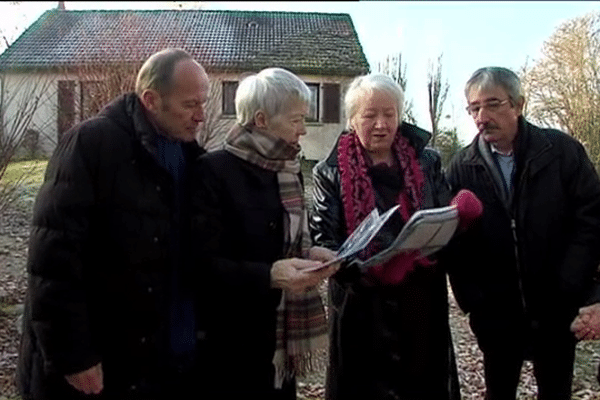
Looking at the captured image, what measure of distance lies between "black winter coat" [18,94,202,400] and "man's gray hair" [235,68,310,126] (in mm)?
362

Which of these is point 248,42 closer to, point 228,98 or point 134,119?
point 228,98

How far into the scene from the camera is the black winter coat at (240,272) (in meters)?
2.39

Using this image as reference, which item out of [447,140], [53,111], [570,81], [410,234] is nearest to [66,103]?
[53,111]

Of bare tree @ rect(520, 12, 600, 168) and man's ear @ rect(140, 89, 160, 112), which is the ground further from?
bare tree @ rect(520, 12, 600, 168)

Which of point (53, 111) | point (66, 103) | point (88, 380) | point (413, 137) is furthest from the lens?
point (66, 103)

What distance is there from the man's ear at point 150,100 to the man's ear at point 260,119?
0.35 metres

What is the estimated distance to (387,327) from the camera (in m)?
2.78

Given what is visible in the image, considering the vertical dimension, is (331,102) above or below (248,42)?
below

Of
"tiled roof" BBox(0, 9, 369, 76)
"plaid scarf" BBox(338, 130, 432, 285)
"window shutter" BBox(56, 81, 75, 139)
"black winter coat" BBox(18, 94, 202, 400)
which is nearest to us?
"black winter coat" BBox(18, 94, 202, 400)

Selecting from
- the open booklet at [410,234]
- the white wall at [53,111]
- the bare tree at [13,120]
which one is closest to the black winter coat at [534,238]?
the open booklet at [410,234]

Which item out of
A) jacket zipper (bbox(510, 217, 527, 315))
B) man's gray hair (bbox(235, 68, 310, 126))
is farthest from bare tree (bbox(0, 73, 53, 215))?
jacket zipper (bbox(510, 217, 527, 315))

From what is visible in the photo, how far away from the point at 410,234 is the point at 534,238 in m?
0.84

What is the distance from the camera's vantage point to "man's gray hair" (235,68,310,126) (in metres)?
2.45

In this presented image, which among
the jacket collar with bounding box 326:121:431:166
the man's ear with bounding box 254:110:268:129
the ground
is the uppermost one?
the man's ear with bounding box 254:110:268:129
